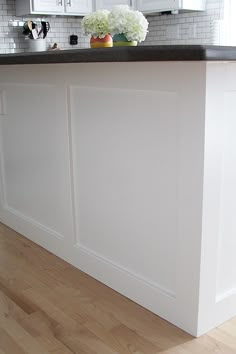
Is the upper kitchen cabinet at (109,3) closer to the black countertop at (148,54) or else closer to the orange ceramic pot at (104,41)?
the orange ceramic pot at (104,41)

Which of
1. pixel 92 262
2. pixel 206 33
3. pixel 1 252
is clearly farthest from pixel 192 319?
pixel 206 33

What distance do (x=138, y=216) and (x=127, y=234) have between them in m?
0.13

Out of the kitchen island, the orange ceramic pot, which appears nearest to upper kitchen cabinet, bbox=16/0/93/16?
the kitchen island

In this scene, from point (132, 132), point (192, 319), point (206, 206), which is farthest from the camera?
point (132, 132)

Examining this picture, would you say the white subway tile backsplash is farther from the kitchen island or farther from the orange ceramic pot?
the orange ceramic pot

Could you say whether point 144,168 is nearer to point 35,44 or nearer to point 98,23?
point 98,23

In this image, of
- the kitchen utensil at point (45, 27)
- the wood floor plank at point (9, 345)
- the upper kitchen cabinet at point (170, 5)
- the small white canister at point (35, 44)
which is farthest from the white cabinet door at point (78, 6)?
the wood floor plank at point (9, 345)

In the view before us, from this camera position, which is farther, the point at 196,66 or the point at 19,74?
the point at 19,74

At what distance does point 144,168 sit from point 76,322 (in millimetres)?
681

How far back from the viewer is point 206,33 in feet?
13.6

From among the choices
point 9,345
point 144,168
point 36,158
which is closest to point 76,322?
point 9,345

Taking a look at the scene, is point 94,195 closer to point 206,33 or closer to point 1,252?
point 1,252

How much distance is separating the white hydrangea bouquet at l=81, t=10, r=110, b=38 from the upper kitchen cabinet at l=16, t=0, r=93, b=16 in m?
2.05

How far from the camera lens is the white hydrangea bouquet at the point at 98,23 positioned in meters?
2.17
